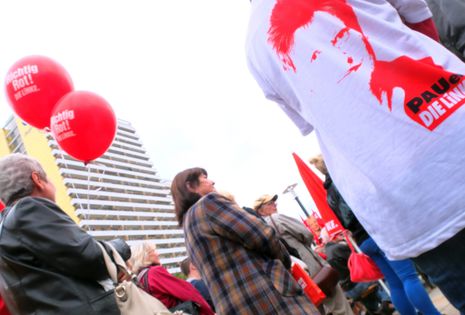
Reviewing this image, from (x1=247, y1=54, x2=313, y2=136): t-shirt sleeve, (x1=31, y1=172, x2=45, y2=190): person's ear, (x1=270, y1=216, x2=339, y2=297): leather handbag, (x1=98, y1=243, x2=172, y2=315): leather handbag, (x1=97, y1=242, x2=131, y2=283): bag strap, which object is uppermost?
(x1=31, y1=172, x2=45, y2=190): person's ear

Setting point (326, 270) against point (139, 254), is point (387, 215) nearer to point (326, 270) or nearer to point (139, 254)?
point (326, 270)

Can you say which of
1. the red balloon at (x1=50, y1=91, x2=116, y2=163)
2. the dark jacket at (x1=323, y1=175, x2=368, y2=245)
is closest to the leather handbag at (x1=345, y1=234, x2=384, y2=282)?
the dark jacket at (x1=323, y1=175, x2=368, y2=245)

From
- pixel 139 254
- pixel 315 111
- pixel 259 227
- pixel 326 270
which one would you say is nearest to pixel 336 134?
pixel 315 111

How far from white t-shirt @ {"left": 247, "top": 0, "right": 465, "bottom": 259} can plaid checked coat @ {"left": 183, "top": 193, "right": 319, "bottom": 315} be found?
114cm

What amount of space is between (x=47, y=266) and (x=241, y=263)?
1.01 m

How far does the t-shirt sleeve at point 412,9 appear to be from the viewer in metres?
0.97

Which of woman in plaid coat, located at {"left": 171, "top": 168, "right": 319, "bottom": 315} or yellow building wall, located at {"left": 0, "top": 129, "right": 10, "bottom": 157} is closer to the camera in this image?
woman in plaid coat, located at {"left": 171, "top": 168, "right": 319, "bottom": 315}

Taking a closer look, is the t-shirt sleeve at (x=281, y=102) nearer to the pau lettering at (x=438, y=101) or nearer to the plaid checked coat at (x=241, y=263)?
the pau lettering at (x=438, y=101)

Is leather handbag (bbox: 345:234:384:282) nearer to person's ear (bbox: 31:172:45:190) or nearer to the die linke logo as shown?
person's ear (bbox: 31:172:45:190)

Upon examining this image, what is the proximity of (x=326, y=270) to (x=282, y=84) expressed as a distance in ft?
9.74

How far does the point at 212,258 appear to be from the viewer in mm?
2107

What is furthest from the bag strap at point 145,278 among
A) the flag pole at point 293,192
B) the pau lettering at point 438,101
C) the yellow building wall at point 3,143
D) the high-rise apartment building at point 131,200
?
the high-rise apartment building at point 131,200

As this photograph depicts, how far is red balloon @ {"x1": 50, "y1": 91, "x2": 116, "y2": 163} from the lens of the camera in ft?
13.3

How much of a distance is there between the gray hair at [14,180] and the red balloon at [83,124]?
1.88 m
